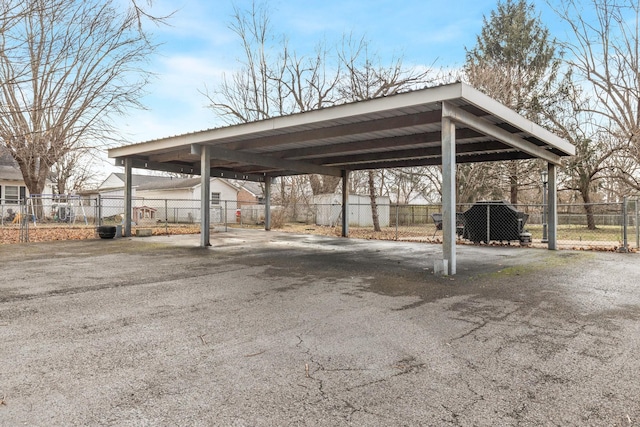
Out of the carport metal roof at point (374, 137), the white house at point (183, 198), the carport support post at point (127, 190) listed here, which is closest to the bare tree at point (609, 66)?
the carport metal roof at point (374, 137)

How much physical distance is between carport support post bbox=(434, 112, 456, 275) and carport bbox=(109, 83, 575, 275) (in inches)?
0.7

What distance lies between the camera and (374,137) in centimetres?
952

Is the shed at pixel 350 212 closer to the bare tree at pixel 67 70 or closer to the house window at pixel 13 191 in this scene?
the bare tree at pixel 67 70

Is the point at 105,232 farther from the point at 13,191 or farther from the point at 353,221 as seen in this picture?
the point at 13,191

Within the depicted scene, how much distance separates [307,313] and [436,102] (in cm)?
420

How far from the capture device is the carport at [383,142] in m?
6.29

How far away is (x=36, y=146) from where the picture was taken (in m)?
10.1

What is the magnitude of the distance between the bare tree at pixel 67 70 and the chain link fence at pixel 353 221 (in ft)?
9.69

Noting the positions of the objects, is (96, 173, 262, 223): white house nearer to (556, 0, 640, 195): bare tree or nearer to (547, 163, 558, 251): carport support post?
(547, 163, 558, 251): carport support post

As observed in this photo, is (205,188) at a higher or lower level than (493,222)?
higher

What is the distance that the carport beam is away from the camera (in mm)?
6180

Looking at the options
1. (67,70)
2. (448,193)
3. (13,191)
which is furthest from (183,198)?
(448,193)

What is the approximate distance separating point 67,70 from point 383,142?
853 cm

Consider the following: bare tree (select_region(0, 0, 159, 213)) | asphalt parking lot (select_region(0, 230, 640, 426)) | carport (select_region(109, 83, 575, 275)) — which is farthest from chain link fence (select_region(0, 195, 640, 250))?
asphalt parking lot (select_region(0, 230, 640, 426))
